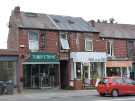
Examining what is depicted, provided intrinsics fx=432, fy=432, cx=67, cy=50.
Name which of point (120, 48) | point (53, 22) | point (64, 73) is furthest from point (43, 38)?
point (120, 48)

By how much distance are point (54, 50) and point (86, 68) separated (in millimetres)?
4466

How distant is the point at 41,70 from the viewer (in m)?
42.8

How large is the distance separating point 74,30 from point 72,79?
5021 mm

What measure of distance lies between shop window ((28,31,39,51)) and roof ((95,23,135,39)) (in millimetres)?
8741

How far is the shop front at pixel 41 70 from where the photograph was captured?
133ft

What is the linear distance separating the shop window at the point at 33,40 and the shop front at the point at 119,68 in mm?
9414

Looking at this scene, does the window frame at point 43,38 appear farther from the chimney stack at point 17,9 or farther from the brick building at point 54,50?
the chimney stack at point 17,9

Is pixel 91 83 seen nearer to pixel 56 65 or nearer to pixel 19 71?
pixel 56 65

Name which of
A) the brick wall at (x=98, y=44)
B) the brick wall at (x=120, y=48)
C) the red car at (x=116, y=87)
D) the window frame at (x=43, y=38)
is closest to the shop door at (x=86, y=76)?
the brick wall at (x=98, y=44)

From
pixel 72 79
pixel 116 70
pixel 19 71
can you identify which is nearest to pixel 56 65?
pixel 72 79

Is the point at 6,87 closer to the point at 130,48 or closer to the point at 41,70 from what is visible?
the point at 41,70

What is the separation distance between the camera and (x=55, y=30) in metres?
42.8

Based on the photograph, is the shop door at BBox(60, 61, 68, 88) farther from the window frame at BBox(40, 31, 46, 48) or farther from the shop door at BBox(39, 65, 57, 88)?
the window frame at BBox(40, 31, 46, 48)

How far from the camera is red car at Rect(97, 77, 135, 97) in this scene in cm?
3316
